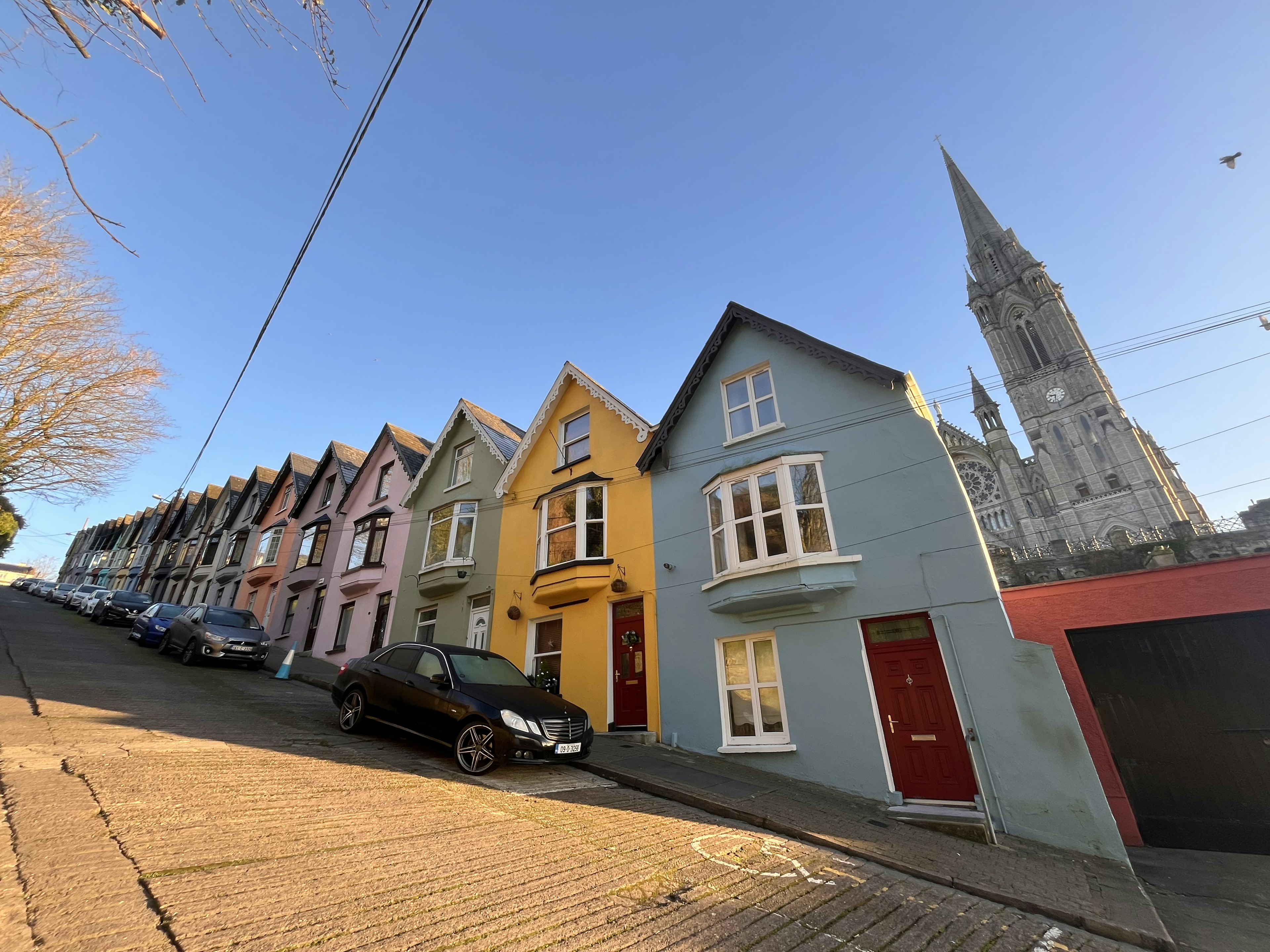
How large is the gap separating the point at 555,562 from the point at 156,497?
17.6 m

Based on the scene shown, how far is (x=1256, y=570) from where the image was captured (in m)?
8.41

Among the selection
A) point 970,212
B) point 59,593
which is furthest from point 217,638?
point 970,212

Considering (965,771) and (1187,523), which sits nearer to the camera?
(965,771)

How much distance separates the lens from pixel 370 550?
20.4 meters

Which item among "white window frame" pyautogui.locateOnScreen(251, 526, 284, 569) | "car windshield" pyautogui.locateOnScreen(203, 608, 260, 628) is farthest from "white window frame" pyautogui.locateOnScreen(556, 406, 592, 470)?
"white window frame" pyautogui.locateOnScreen(251, 526, 284, 569)

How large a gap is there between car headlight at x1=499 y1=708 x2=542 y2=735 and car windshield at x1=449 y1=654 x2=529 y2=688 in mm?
1074

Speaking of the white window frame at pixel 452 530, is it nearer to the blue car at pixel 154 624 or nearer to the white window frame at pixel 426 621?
the white window frame at pixel 426 621

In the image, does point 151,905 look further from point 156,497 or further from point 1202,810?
point 156,497

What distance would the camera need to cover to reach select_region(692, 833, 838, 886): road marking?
529 centimetres

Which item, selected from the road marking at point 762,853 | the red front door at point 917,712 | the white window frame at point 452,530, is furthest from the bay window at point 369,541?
the red front door at point 917,712

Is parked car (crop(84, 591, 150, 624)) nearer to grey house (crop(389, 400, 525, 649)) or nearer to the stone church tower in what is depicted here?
grey house (crop(389, 400, 525, 649))

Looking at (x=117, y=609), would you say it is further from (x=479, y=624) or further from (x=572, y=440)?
(x=572, y=440)

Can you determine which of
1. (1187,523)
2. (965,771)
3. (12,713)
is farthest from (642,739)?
(1187,523)

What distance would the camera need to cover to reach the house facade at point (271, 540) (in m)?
24.4
